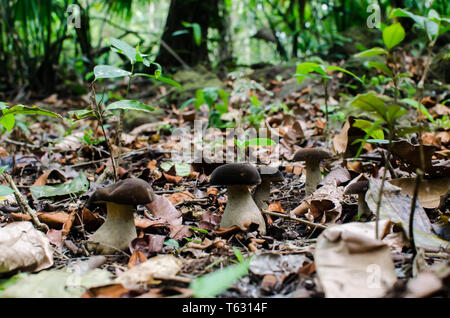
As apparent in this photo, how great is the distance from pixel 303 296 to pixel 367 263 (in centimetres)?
26

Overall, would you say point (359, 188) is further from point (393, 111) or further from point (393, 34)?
point (393, 34)

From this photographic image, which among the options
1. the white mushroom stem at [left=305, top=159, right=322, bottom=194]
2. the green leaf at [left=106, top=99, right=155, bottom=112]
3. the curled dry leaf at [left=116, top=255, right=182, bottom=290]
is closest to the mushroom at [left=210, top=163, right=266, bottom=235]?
the curled dry leaf at [left=116, top=255, right=182, bottom=290]

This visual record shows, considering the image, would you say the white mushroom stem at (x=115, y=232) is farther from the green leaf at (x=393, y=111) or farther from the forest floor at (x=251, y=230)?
the green leaf at (x=393, y=111)

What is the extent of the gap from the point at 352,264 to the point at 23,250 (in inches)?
52.1

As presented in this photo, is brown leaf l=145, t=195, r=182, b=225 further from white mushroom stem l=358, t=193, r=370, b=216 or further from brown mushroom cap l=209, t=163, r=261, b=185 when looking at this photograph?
white mushroom stem l=358, t=193, r=370, b=216

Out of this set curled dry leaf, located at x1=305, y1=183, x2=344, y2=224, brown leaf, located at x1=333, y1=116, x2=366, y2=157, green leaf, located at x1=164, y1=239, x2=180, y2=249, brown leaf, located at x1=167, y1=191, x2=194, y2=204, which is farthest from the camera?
brown leaf, located at x1=333, y1=116, x2=366, y2=157

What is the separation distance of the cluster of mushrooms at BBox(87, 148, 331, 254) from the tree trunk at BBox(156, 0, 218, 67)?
5.57 meters

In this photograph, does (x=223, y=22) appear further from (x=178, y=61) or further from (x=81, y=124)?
(x=81, y=124)

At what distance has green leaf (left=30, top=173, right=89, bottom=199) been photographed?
254 centimetres

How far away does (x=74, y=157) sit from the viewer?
3.86 m

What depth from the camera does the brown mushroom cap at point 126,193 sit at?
5.44ft

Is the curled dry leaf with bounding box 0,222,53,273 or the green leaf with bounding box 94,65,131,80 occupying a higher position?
the green leaf with bounding box 94,65,131,80

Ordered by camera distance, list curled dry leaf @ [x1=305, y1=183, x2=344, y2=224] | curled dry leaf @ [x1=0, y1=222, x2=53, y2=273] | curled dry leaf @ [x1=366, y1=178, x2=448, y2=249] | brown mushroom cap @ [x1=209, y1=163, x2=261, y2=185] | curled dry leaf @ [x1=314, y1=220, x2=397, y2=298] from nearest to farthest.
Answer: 1. curled dry leaf @ [x1=314, y1=220, x2=397, y2=298]
2. curled dry leaf @ [x1=0, y1=222, x2=53, y2=273]
3. curled dry leaf @ [x1=366, y1=178, x2=448, y2=249]
4. brown mushroom cap @ [x1=209, y1=163, x2=261, y2=185]
5. curled dry leaf @ [x1=305, y1=183, x2=344, y2=224]

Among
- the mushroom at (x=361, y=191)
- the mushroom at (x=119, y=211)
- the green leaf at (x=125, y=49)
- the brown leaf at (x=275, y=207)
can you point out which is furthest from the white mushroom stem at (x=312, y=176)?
the green leaf at (x=125, y=49)
